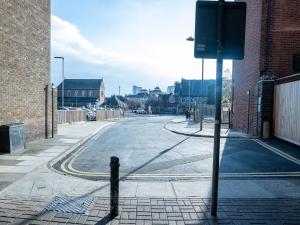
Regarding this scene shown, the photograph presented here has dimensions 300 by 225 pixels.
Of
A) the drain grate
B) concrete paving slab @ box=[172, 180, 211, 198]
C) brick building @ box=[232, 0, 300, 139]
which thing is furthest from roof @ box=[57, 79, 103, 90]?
the drain grate

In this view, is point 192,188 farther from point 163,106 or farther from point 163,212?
point 163,106

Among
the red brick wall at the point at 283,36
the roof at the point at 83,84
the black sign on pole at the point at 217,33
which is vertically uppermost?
the roof at the point at 83,84

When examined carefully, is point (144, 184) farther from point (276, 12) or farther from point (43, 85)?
point (276, 12)

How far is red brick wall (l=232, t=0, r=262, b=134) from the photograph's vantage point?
19.0 m

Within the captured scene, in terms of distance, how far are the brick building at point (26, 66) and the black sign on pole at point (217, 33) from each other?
8918mm

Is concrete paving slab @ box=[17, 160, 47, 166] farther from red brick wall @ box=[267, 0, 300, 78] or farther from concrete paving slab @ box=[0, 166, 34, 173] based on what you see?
red brick wall @ box=[267, 0, 300, 78]

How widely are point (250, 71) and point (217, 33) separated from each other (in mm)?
15220

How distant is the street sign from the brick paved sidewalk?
99.5 inches

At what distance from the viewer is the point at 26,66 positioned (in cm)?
1492

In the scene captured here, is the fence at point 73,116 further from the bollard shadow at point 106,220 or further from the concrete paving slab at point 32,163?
the bollard shadow at point 106,220

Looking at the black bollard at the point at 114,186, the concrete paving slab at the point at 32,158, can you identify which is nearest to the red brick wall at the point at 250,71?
the concrete paving slab at the point at 32,158

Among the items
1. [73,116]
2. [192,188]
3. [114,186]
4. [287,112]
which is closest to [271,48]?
[287,112]

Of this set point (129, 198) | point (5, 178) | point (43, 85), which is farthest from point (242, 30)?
point (43, 85)

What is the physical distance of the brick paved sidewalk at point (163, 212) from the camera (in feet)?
18.5
